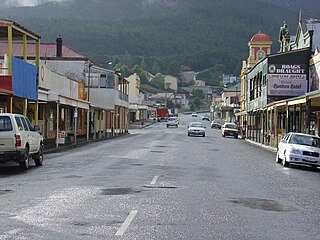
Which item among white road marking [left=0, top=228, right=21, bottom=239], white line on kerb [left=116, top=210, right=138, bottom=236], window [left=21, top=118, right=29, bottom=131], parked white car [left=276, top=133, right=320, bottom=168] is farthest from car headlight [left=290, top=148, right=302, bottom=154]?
white road marking [left=0, top=228, right=21, bottom=239]

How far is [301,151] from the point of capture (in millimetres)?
23781

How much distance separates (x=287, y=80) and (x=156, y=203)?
36.2 meters

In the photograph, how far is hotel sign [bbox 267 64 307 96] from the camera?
45.5 meters

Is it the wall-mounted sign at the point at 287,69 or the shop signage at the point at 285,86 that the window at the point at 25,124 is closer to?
the wall-mounted sign at the point at 287,69

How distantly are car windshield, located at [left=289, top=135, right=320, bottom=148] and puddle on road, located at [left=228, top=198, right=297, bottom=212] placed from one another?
12.3m

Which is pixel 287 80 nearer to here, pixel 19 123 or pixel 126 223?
pixel 19 123

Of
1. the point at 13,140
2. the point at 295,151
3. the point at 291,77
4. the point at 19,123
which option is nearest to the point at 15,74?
the point at 19,123

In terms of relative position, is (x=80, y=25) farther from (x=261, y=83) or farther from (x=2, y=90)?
(x=2, y=90)

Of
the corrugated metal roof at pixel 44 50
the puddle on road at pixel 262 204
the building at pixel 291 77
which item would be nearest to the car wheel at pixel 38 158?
the puddle on road at pixel 262 204

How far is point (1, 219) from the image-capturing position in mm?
10305

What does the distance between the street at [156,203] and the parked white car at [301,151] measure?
2794 mm

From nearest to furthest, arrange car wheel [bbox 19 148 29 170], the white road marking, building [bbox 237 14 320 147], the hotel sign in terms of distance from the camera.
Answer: the white road marking
car wheel [bbox 19 148 29 170]
building [bbox 237 14 320 147]
the hotel sign

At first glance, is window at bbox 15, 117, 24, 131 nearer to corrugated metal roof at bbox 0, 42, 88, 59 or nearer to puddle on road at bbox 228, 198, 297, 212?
puddle on road at bbox 228, 198, 297, 212

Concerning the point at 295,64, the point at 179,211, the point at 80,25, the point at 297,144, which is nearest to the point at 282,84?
the point at 295,64
